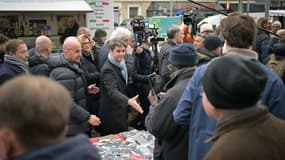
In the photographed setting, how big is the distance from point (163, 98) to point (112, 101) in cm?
178

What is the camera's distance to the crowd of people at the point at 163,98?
118 centimetres

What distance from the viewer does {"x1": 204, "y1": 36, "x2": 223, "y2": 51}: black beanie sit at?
4703 mm

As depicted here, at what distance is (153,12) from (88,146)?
1242 inches

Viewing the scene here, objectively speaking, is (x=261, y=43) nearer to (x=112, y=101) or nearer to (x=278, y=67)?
(x=278, y=67)

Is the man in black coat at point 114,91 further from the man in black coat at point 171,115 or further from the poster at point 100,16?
the poster at point 100,16

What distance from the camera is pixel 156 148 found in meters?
3.08

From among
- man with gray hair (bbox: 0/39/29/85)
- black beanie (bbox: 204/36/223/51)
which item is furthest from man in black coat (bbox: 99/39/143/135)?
black beanie (bbox: 204/36/223/51)

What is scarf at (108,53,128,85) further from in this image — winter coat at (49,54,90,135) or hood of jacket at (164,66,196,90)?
hood of jacket at (164,66,196,90)

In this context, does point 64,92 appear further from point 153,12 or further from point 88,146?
point 153,12

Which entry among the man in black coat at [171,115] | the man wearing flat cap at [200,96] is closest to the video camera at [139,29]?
the man in black coat at [171,115]

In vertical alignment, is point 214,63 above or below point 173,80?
above

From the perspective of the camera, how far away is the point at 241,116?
165 cm

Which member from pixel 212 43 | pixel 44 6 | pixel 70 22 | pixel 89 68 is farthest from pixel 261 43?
pixel 44 6

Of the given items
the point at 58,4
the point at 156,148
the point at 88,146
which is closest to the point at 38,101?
the point at 88,146
